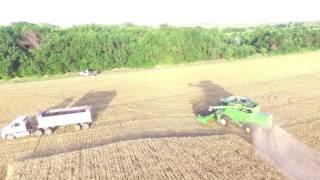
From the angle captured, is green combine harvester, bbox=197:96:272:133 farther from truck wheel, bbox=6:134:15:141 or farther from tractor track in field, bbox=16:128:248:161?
truck wheel, bbox=6:134:15:141

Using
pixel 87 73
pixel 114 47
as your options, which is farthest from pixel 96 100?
pixel 114 47

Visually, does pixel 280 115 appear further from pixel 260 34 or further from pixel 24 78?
pixel 260 34

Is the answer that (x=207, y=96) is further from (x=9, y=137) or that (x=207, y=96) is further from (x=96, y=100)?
(x=9, y=137)

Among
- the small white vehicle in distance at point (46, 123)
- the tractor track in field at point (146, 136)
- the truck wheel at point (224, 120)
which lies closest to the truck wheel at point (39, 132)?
the small white vehicle in distance at point (46, 123)

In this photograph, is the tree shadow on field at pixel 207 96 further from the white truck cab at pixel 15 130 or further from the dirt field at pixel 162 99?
the white truck cab at pixel 15 130

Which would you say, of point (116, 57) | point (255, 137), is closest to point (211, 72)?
point (116, 57)
